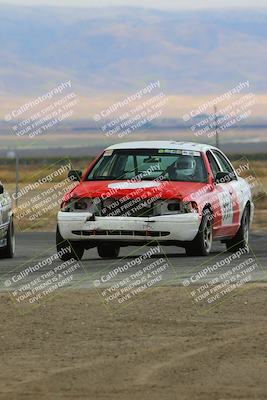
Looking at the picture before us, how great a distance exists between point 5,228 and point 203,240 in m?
2.88

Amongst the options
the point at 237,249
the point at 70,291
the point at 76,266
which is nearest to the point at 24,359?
the point at 70,291

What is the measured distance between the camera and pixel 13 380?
9.78 metres

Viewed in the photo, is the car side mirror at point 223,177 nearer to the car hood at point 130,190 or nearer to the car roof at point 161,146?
the car roof at point 161,146

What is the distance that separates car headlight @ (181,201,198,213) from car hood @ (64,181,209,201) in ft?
0.29

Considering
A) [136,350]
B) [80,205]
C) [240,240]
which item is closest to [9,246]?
[80,205]

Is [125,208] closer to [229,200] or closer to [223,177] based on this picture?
[223,177]

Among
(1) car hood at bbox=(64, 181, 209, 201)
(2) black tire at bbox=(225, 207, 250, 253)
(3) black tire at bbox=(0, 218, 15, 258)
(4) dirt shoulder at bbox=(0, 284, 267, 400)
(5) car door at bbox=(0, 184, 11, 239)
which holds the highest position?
(4) dirt shoulder at bbox=(0, 284, 267, 400)

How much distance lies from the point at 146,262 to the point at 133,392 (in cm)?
949

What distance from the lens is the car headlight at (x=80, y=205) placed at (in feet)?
62.1

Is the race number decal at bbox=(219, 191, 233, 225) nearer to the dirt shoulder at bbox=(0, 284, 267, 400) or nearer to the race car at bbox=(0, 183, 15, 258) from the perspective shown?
the race car at bbox=(0, 183, 15, 258)

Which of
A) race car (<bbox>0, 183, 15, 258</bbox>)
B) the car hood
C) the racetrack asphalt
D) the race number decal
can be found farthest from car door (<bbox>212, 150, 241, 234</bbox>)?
race car (<bbox>0, 183, 15, 258</bbox>)

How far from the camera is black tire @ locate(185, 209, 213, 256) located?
63.7ft

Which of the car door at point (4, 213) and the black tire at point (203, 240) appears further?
the car door at point (4, 213)

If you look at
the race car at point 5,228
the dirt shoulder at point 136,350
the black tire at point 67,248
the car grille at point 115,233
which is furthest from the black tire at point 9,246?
the dirt shoulder at point 136,350
